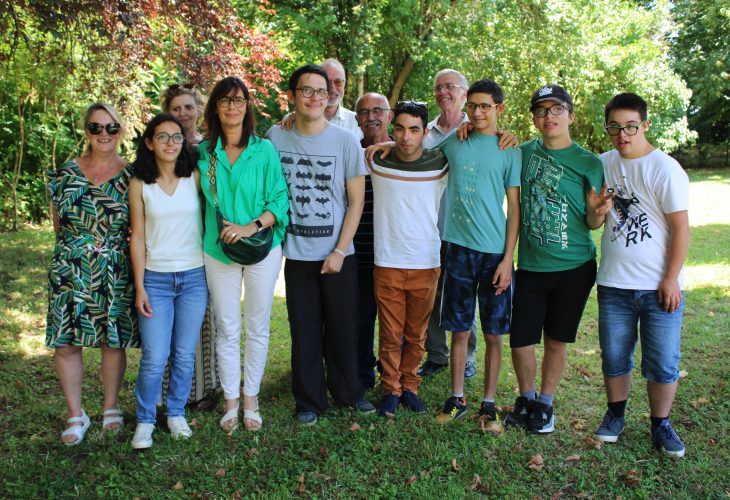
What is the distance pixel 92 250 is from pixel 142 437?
1.16 meters

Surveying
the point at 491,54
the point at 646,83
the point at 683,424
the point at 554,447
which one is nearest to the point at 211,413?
the point at 554,447

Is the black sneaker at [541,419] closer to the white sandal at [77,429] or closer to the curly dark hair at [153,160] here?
the curly dark hair at [153,160]

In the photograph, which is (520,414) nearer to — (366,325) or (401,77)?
(366,325)

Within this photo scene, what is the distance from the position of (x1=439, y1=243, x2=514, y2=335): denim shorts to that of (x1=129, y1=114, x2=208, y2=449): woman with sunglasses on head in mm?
1539

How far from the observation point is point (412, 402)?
403 centimetres

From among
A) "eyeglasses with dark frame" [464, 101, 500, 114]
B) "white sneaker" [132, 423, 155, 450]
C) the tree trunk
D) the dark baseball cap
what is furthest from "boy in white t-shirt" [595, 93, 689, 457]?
the tree trunk

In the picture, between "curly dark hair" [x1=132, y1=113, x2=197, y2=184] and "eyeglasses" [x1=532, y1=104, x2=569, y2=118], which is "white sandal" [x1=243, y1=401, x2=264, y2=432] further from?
"eyeglasses" [x1=532, y1=104, x2=569, y2=118]

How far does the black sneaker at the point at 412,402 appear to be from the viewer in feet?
13.1

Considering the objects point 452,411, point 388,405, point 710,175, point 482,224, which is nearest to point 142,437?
point 388,405

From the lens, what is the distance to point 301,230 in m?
3.71

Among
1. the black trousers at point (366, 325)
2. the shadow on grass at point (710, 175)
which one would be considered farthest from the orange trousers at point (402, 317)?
the shadow on grass at point (710, 175)

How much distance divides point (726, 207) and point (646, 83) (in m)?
6.97

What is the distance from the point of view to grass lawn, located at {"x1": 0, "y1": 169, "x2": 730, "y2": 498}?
3.18 meters

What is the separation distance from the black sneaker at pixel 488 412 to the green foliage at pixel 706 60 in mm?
26353
